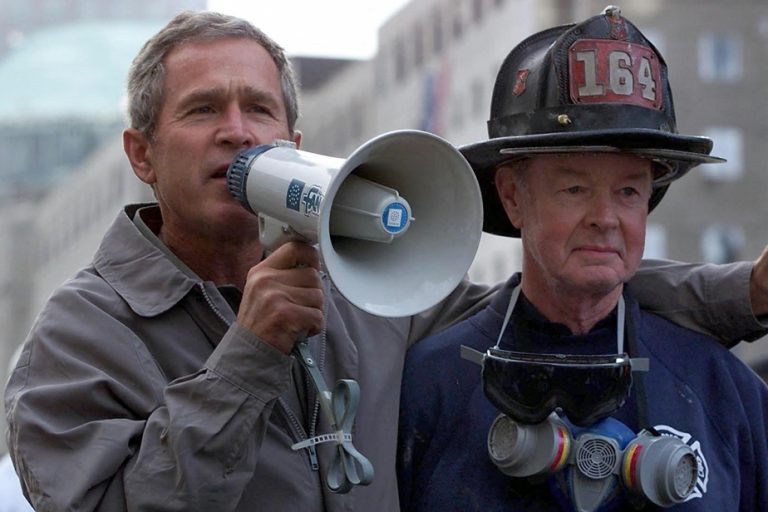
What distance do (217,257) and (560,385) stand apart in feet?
3.58

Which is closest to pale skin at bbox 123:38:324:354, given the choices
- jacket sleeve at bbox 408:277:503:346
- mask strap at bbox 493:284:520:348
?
jacket sleeve at bbox 408:277:503:346

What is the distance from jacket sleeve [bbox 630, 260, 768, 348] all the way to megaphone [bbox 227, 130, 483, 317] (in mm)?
849

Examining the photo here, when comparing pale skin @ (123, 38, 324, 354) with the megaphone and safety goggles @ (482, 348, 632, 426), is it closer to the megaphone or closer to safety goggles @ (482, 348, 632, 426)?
the megaphone

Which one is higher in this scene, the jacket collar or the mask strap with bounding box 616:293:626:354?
the jacket collar

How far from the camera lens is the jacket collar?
504 centimetres

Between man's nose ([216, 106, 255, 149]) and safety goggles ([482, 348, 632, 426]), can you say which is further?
man's nose ([216, 106, 255, 149])

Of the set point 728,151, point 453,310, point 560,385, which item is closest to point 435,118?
point 728,151

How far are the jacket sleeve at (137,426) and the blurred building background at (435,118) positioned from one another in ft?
63.9

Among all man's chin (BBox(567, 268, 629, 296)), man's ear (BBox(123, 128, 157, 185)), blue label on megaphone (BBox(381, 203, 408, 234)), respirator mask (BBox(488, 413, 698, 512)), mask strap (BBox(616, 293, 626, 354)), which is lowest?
respirator mask (BBox(488, 413, 698, 512))

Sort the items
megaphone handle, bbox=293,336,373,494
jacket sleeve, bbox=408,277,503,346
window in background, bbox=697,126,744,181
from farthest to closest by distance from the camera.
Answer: window in background, bbox=697,126,744,181 < jacket sleeve, bbox=408,277,503,346 < megaphone handle, bbox=293,336,373,494

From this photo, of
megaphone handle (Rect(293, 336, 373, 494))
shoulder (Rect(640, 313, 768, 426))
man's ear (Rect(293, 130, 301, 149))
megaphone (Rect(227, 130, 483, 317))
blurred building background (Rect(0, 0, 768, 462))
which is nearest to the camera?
megaphone (Rect(227, 130, 483, 317))

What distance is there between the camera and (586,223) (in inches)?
199

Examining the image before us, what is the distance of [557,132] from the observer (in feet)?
16.7

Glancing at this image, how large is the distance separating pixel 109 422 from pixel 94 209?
7846cm
